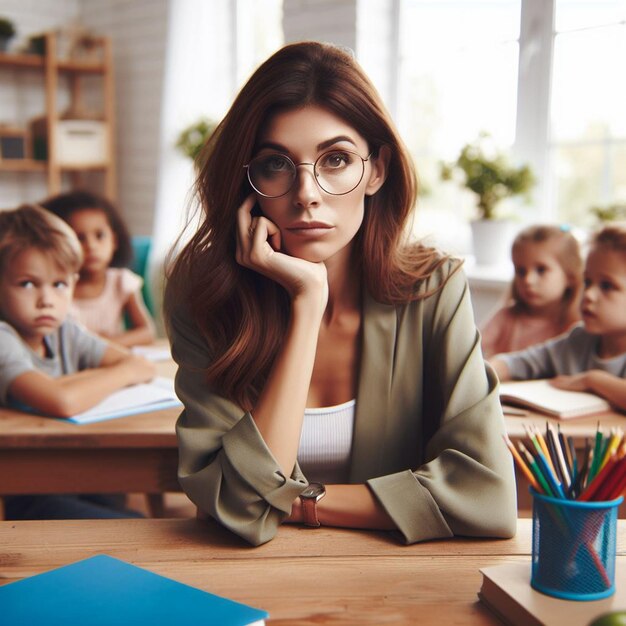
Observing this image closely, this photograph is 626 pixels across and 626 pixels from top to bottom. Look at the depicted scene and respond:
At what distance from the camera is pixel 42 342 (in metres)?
2.01

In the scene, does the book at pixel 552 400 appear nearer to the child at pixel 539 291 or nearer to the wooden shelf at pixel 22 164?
the child at pixel 539 291

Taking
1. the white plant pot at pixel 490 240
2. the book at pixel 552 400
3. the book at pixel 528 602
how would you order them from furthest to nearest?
1. the white plant pot at pixel 490 240
2. the book at pixel 552 400
3. the book at pixel 528 602

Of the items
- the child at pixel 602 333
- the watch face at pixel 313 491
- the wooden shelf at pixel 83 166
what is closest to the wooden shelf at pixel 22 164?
the wooden shelf at pixel 83 166

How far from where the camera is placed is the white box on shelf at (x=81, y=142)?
16.4 feet

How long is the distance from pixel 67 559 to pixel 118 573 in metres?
0.13

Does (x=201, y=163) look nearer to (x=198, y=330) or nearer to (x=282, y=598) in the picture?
(x=198, y=330)

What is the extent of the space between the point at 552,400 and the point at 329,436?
632mm

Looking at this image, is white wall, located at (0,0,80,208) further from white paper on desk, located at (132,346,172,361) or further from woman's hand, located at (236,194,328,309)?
woman's hand, located at (236,194,328,309)

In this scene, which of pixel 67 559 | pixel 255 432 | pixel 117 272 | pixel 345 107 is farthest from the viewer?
pixel 117 272

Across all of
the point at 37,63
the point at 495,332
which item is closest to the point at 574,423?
the point at 495,332

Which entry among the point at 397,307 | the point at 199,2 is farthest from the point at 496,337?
the point at 199,2

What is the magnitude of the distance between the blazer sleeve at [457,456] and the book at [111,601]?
12.6 inches

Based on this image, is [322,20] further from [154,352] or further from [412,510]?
[412,510]

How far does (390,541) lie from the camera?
1035 mm
